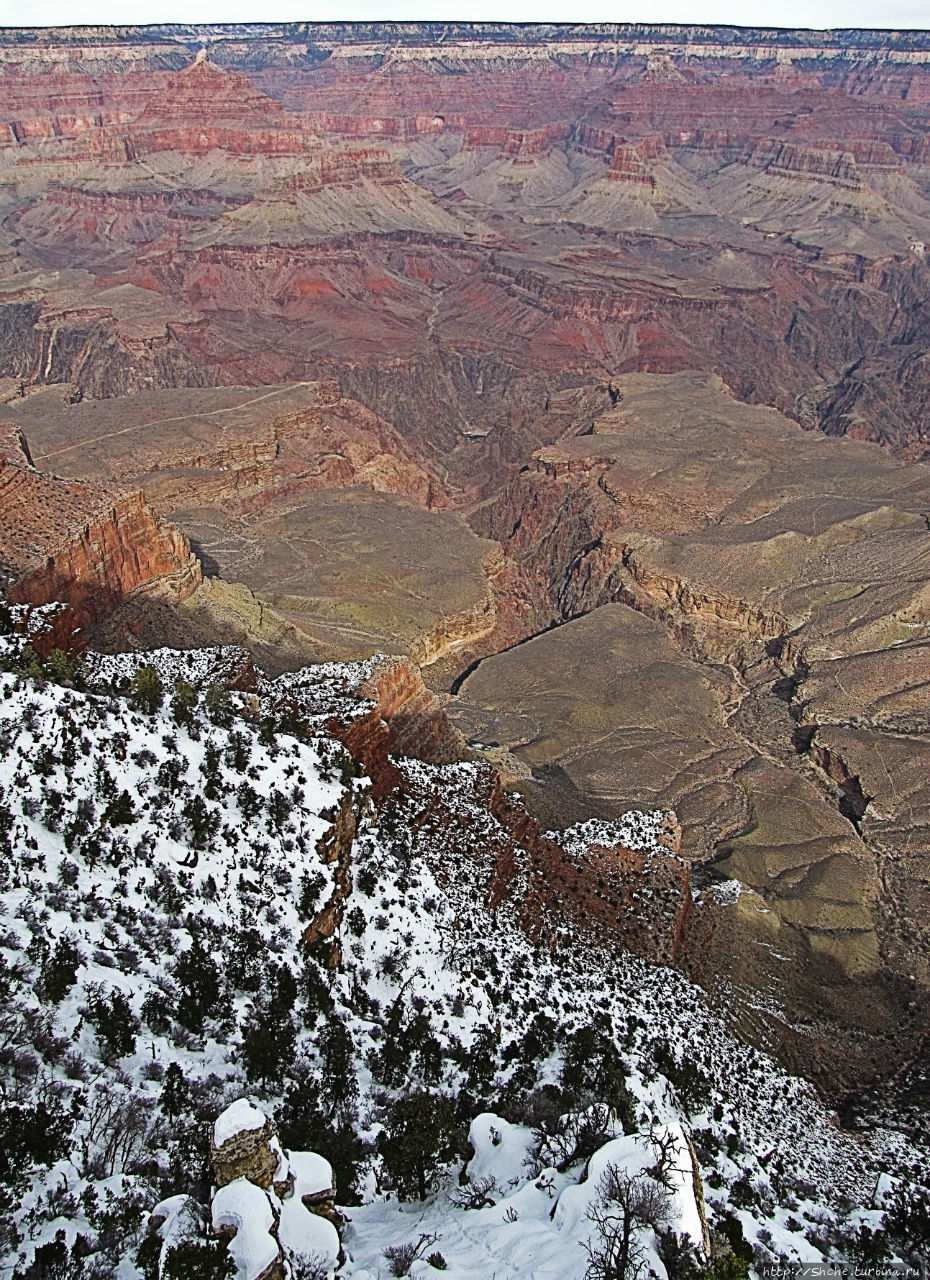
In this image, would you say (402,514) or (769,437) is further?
(769,437)

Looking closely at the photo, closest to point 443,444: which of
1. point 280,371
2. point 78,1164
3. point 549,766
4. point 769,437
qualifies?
point 280,371

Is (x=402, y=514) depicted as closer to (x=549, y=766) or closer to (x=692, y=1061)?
(x=549, y=766)

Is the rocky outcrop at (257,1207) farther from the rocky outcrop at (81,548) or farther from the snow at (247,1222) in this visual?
the rocky outcrop at (81,548)

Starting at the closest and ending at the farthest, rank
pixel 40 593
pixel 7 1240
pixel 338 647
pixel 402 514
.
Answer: pixel 7 1240 < pixel 40 593 < pixel 338 647 < pixel 402 514

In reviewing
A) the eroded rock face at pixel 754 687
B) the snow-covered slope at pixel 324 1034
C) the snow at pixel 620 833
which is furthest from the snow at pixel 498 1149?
the snow at pixel 620 833

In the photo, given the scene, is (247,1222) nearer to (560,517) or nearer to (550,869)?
(550,869)

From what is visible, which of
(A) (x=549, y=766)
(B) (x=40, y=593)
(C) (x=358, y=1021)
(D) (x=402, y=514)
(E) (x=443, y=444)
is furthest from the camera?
(E) (x=443, y=444)

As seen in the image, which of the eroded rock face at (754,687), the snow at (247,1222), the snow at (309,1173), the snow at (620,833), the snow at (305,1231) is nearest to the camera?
the snow at (247,1222)
